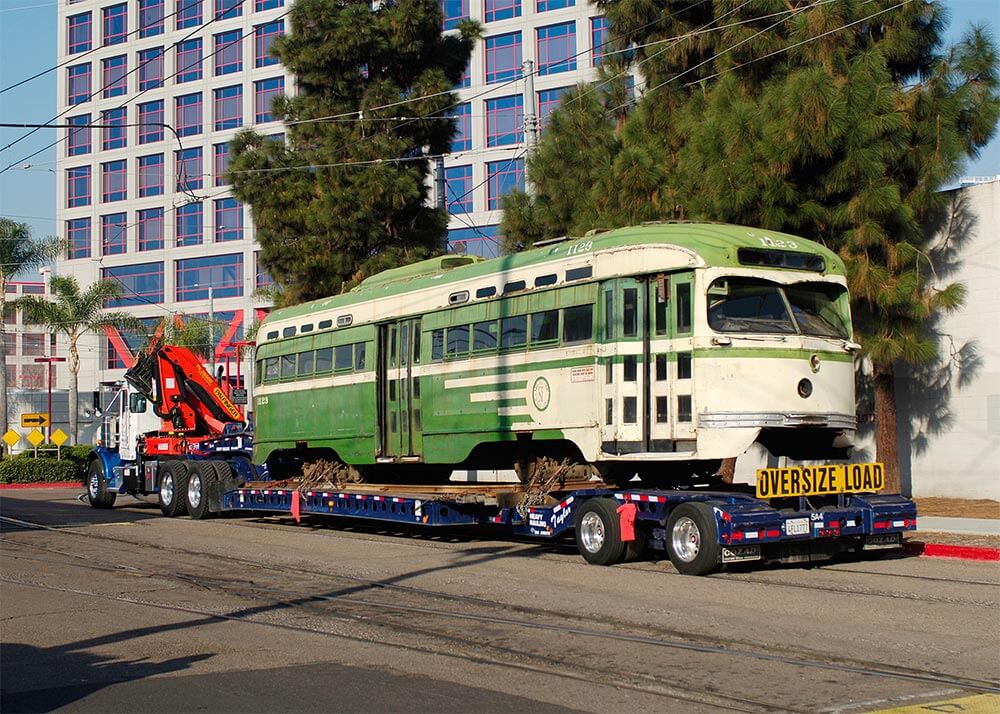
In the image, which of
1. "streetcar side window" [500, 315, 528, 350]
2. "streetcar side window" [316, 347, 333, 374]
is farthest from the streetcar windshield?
"streetcar side window" [316, 347, 333, 374]

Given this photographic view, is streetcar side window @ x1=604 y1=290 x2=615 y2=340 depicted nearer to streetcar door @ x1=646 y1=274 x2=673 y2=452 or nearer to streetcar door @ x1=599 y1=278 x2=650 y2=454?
streetcar door @ x1=599 y1=278 x2=650 y2=454

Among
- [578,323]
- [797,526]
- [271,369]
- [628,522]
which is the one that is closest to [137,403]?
[271,369]

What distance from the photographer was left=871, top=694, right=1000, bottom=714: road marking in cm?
776

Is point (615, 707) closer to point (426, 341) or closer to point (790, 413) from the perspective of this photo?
point (790, 413)

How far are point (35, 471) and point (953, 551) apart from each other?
36.5 metres

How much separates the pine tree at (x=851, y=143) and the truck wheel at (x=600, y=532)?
7064 mm

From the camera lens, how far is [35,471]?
149ft

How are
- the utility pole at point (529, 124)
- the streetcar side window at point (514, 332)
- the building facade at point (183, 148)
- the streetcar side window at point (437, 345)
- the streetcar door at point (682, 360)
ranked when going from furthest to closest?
the building facade at point (183, 148)
the utility pole at point (529, 124)
the streetcar side window at point (437, 345)
the streetcar side window at point (514, 332)
the streetcar door at point (682, 360)

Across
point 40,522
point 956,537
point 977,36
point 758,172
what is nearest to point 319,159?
point 40,522

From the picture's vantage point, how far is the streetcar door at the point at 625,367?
15.6m

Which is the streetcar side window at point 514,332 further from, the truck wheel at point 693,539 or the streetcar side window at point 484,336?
the truck wheel at point 693,539

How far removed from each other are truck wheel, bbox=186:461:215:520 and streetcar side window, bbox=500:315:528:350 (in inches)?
403

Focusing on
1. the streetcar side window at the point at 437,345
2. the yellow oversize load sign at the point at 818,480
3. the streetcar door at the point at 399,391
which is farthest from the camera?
the streetcar door at the point at 399,391

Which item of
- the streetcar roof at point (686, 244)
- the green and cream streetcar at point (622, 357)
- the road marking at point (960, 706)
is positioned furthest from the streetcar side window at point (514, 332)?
the road marking at point (960, 706)
